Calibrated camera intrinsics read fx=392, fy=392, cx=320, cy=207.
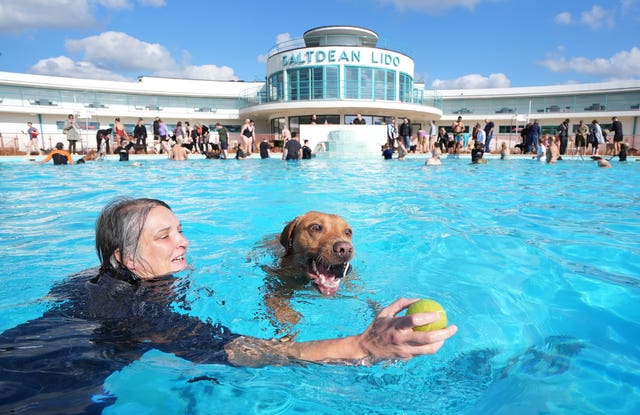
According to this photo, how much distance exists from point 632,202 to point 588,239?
3702 mm

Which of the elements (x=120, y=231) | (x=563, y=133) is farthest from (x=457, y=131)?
(x=120, y=231)

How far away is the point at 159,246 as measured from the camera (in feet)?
7.34

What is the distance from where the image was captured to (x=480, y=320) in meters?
2.76

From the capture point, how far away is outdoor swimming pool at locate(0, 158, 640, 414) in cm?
178

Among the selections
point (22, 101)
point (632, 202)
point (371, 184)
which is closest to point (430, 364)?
point (632, 202)

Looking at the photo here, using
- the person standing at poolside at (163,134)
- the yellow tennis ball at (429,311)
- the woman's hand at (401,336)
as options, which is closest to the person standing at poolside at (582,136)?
the person standing at poolside at (163,134)

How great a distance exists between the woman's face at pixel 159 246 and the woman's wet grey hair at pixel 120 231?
1.3 inches

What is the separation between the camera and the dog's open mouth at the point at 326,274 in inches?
118

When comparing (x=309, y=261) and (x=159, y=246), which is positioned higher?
(x=159, y=246)

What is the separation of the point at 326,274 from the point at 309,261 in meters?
0.20

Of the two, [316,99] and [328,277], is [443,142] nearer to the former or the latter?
[316,99]

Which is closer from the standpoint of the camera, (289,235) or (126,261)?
(126,261)

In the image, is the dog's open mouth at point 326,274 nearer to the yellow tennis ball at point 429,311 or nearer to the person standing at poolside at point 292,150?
the yellow tennis ball at point 429,311

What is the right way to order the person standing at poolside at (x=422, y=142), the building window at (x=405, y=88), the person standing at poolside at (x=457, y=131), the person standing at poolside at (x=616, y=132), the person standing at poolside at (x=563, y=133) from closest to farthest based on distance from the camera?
the person standing at poolside at (x=616, y=132), the person standing at poolside at (x=563, y=133), the person standing at poolside at (x=457, y=131), the person standing at poolside at (x=422, y=142), the building window at (x=405, y=88)
